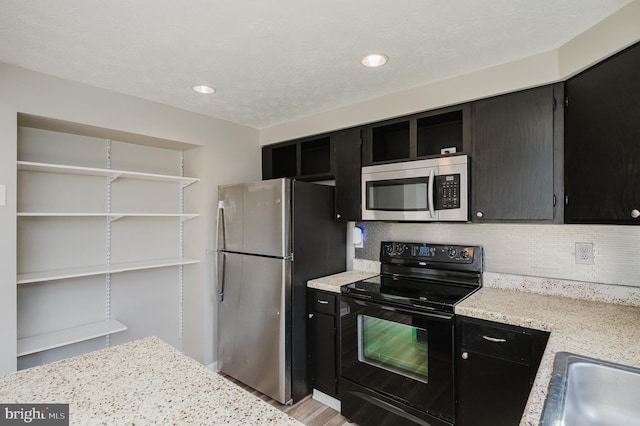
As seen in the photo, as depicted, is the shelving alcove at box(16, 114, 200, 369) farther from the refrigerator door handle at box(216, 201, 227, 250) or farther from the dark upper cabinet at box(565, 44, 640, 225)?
the dark upper cabinet at box(565, 44, 640, 225)

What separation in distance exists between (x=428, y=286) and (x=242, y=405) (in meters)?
1.73

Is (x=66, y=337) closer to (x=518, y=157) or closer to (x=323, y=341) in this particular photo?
(x=323, y=341)

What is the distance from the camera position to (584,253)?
196 centimetres

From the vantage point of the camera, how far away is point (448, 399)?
1.83m

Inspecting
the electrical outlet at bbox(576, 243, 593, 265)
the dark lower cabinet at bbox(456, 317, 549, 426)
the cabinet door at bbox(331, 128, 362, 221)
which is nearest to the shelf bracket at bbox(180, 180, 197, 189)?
the cabinet door at bbox(331, 128, 362, 221)

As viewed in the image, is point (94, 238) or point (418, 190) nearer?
point (418, 190)

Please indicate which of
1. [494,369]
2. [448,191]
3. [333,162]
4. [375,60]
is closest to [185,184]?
[333,162]

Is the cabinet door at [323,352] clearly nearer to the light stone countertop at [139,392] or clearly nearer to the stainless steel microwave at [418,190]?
the stainless steel microwave at [418,190]

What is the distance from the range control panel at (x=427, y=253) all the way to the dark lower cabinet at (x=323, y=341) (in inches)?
24.8

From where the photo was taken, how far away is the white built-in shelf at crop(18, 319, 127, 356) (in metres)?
2.06

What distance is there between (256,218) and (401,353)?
143 cm

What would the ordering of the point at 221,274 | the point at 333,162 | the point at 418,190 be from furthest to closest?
the point at 221,274 < the point at 333,162 < the point at 418,190

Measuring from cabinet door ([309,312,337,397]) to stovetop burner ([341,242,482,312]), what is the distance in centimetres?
35

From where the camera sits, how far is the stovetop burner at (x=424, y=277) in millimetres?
2035
